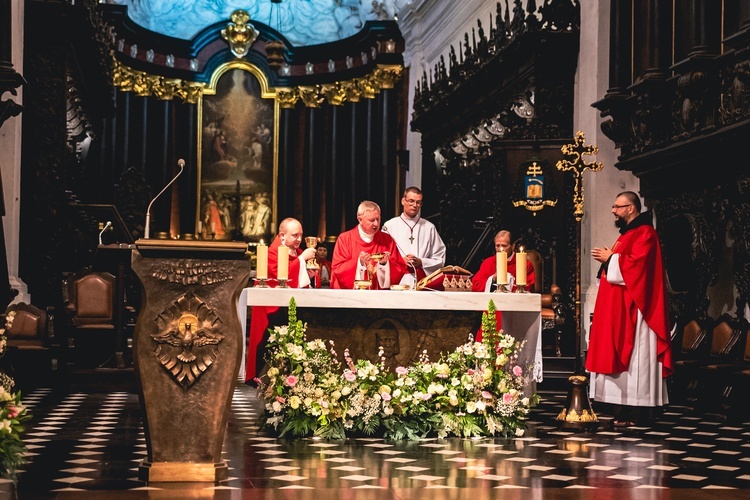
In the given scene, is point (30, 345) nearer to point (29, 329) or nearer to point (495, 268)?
point (29, 329)

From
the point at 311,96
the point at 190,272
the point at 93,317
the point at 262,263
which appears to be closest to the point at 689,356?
the point at 262,263

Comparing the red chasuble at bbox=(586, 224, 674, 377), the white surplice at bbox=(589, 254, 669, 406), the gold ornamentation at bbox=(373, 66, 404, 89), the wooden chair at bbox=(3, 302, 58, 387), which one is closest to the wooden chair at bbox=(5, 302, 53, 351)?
the wooden chair at bbox=(3, 302, 58, 387)

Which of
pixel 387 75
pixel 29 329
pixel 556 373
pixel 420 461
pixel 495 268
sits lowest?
pixel 420 461

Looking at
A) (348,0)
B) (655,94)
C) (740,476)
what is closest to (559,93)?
(655,94)

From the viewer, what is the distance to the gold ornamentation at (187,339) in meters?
5.77

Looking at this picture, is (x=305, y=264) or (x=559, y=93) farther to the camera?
(x=559, y=93)

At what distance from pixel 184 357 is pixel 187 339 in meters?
0.10

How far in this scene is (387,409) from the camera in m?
7.73

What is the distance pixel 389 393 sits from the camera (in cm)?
777

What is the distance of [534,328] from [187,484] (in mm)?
3687

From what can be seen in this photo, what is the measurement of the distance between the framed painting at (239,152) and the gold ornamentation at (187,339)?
1783 cm

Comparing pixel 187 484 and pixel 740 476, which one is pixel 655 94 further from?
pixel 187 484

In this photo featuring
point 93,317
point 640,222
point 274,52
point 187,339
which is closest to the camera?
point 187,339

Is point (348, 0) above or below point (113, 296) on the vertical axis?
above
